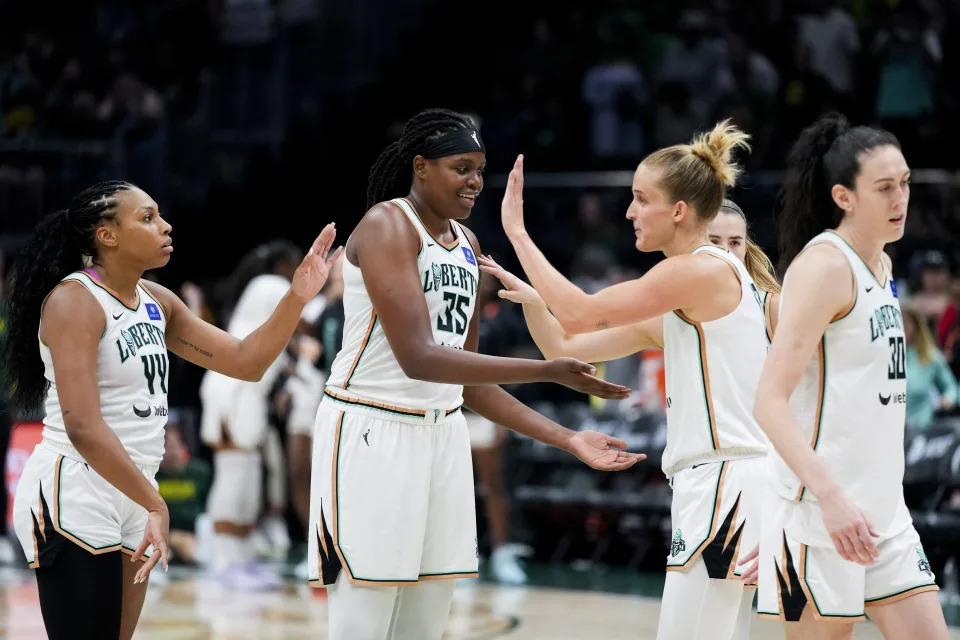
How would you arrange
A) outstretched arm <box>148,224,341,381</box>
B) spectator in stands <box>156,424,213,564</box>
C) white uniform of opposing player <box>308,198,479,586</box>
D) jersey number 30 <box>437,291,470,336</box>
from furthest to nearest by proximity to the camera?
1. spectator in stands <box>156,424,213,564</box>
2. outstretched arm <box>148,224,341,381</box>
3. jersey number 30 <box>437,291,470,336</box>
4. white uniform of opposing player <box>308,198,479,586</box>

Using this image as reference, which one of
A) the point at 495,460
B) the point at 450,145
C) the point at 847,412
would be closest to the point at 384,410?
the point at 450,145

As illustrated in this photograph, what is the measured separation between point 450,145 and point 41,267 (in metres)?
1.26

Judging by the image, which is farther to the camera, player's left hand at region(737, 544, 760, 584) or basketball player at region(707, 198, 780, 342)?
basketball player at region(707, 198, 780, 342)

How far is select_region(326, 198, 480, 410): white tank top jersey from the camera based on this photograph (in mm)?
3865

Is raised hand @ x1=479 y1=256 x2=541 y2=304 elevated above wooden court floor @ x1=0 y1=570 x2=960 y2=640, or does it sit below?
above

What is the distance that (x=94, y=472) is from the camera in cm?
394

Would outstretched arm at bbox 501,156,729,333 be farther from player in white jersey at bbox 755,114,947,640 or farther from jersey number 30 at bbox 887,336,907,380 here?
jersey number 30 at bbox 887,336,907,380

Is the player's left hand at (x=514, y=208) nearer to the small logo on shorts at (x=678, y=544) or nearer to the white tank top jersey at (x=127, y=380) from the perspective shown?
the small logo on shorts at (x=678, y=544)

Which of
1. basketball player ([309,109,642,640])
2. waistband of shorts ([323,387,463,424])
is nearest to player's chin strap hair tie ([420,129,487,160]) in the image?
basketball player ([309,109,642,640])

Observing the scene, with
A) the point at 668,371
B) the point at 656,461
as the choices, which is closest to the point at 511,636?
the point at 656,461

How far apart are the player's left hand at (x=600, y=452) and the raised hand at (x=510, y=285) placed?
1.62 ft

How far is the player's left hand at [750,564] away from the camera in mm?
3874

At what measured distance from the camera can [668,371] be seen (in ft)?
13.6

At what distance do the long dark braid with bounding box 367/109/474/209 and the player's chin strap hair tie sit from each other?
0.02 meters
